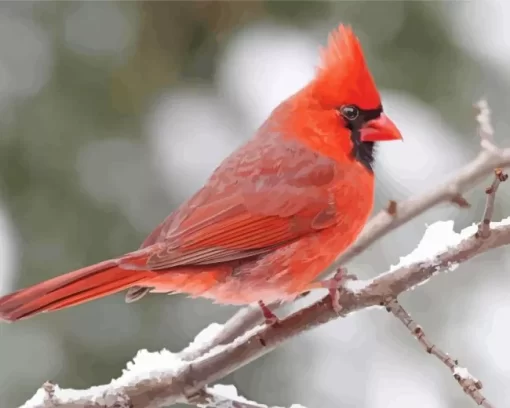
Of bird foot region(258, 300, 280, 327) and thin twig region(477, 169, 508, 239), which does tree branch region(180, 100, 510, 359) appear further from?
thin twig region(477, 169, 508, 239)

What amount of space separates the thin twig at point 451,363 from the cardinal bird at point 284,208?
0.12 metres

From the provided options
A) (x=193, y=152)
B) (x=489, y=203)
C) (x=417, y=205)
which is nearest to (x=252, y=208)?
(x=417, y=205)

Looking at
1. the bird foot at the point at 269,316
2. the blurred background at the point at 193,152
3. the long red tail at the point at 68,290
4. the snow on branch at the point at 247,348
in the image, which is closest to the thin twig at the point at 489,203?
the snow on branch at the point at 247,348

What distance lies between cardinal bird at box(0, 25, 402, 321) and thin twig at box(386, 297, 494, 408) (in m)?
0.12

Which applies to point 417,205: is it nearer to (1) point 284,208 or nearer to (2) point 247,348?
(1) point 284,208

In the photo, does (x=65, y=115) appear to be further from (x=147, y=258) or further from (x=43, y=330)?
(x=147, y=258)

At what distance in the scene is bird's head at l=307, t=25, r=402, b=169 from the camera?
125 cm

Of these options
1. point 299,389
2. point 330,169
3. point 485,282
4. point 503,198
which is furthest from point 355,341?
point 330,169

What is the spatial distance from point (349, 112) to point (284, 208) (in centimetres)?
20

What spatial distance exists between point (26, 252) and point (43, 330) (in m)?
0.18

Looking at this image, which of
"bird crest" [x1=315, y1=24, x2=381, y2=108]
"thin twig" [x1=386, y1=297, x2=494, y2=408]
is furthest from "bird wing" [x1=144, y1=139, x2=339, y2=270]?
"thin twig" [x1=386, y1=297, x2=494, y2=408]

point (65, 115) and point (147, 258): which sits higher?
point (65, 115)

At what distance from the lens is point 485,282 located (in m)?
1.92

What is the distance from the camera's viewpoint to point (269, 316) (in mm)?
1221
